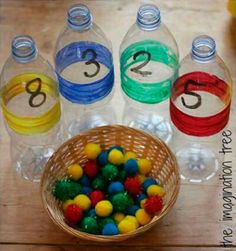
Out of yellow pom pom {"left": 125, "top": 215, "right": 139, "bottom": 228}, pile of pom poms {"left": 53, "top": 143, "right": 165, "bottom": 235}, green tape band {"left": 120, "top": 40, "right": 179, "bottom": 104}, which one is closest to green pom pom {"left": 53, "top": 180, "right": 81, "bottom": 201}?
pile of pom poms {"left": 53, "top": 143, "right": 165, "bottom": 235}

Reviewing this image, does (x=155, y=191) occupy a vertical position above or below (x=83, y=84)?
below

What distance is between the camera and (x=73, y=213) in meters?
1.04

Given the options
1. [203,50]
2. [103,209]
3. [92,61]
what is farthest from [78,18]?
[103,209]

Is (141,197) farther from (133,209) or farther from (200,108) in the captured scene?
(200,108)

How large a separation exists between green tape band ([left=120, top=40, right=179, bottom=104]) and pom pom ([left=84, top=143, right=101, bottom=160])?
0.39 feet

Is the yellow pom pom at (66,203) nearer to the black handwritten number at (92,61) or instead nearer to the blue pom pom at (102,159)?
the blue pom pom at (102,159)

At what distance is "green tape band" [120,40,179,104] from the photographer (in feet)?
3.76

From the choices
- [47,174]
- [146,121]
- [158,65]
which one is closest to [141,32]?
[158,65]

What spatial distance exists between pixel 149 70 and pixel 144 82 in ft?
0.11

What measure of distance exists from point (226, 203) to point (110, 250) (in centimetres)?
21

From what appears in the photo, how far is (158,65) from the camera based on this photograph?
1.22 m

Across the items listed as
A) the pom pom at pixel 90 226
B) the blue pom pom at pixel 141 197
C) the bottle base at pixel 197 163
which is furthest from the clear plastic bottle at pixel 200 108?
the pom pom at pixel 90 226

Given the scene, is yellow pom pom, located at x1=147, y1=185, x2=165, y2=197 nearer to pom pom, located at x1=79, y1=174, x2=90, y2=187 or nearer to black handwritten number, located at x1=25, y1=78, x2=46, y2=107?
pom pom, located at x1=79, y1=174, x2=90, y2=187

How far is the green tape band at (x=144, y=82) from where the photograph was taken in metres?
1.15
